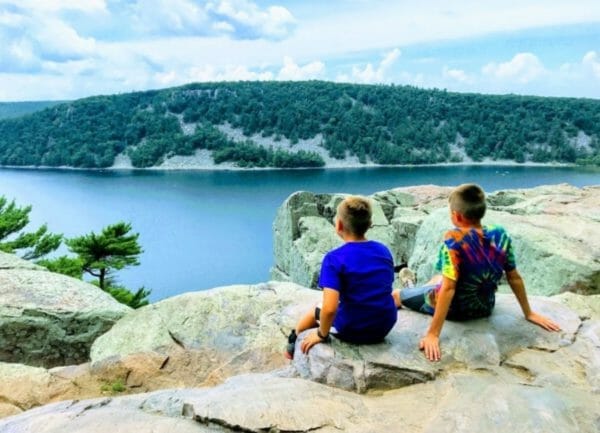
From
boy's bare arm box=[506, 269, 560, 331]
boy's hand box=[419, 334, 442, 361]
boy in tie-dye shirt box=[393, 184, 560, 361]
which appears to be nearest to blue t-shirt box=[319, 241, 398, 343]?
boy's hand box=[419, 334, 442, 361]

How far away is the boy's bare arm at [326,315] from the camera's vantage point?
479 cm

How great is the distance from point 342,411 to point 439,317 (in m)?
1.31

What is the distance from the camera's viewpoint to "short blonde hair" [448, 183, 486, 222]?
5.13 m

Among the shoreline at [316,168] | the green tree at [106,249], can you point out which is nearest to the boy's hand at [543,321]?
the green tree at [106,249]

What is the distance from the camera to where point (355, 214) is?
16.1 feet

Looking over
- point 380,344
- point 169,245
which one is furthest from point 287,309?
point 169,245

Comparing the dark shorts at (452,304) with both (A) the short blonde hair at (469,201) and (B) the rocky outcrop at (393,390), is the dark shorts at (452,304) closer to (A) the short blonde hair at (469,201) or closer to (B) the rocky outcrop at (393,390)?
(B) the rocky outcrop at (393,390)

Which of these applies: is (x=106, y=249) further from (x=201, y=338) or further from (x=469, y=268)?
(x=469, y=268)

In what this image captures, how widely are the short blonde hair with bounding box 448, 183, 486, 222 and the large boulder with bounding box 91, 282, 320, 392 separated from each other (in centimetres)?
305

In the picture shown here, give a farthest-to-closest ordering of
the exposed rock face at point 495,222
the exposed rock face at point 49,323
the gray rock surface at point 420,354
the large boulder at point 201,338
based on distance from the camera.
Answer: the exposed rock face at point 495,222 < the exposed rock face at point 49,323 < the large boulder at point 201,338 < the gray rock surface at point 420,354

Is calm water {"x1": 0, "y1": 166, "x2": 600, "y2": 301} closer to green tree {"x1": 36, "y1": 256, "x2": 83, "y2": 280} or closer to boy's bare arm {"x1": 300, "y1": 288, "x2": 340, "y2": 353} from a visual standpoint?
green tree {"x1": 36, "y1": 256, "x2": 83, "y2": 280}

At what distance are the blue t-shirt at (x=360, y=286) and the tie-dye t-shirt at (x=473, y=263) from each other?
55cm

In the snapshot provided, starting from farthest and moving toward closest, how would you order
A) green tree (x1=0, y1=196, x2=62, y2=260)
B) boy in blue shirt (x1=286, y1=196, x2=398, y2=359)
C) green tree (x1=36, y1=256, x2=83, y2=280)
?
green tree (x1=0, y1=196, x2=62, y2=260) < green tree (x1=36, y1=256, x2=83, y2=280) < boy in blue shirt (x1=286, y1=196, x2=398, y2=359)

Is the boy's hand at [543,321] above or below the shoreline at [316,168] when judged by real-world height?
above
